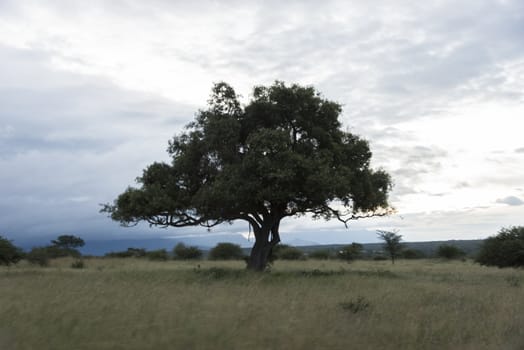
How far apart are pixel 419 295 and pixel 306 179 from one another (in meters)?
8.15

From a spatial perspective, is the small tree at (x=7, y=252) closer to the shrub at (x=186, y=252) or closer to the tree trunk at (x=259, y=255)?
the tree trunk at (x=259, y=255)

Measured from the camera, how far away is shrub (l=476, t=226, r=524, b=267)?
29.3 meters

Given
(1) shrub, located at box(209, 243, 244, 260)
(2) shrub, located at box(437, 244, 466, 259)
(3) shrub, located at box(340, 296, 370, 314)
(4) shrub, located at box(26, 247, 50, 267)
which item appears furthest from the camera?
(2) shrub, located at box(437, 244, 466, 259)

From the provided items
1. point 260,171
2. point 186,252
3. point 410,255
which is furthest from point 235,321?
point 410,255

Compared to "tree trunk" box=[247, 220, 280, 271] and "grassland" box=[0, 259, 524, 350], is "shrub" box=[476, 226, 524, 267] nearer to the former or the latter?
"tree trunk" box=[247, 220, 280, 271]

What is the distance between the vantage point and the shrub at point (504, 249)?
96.1ft

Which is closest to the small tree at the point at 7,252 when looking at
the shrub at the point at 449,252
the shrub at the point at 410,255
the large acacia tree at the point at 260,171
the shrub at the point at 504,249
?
the large acacia tree at the point at 260,171

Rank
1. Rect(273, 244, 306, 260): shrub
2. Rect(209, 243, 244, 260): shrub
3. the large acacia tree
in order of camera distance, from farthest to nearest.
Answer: Rect(209, 243, 244, 260): shrub
Rect(273, 244, 306, 260): shrub
the large acacia tree

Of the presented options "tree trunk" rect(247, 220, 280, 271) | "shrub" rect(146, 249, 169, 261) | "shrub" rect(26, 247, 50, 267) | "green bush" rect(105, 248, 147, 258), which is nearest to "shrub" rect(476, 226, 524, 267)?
"tree trunk" rect(247, 220, 280, 271)

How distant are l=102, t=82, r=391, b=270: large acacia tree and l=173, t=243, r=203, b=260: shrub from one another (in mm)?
37742

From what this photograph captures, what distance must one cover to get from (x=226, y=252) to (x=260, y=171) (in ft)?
136

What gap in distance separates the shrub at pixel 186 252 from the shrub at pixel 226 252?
A: 1.83 m

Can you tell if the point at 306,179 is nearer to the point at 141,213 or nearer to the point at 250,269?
the point at 250,269

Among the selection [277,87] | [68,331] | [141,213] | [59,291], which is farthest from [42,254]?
[68,331]
